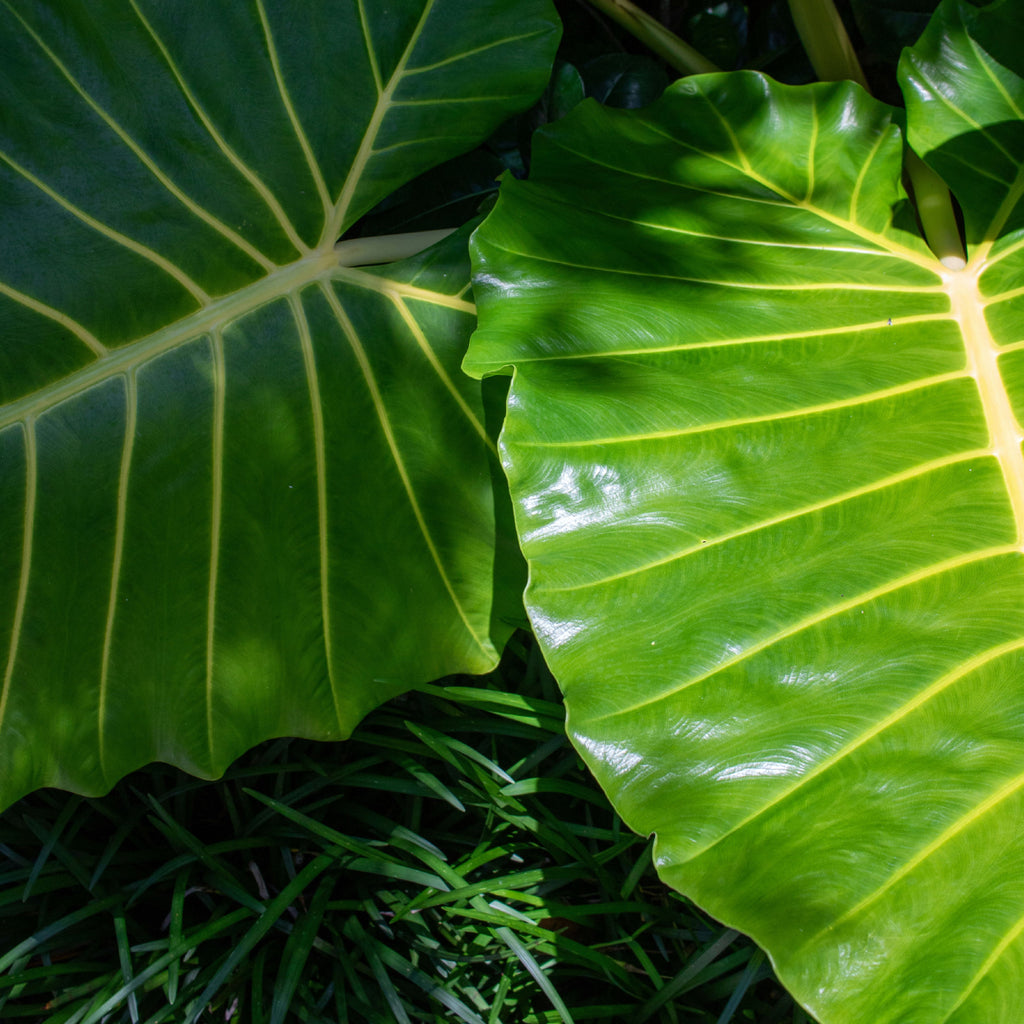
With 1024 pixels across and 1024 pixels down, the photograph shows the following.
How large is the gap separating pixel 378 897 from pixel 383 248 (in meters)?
0.98

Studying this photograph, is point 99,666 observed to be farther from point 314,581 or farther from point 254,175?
point 254,175

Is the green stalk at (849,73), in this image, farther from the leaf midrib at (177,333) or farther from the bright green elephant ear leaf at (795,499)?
the leaf midrib at (177,333)

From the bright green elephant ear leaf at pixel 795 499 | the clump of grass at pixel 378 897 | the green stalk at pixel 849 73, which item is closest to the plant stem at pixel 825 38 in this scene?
the green stalk at pixel 849 73

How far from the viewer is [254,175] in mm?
1212

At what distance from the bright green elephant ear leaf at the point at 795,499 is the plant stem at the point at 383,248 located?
0.25 m

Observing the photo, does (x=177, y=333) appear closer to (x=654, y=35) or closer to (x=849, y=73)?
(x=654, y=35)

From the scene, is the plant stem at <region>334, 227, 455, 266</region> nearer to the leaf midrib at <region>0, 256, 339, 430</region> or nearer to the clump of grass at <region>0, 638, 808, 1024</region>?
the leaf midrib at <region>0, 256, 339, 430</region>

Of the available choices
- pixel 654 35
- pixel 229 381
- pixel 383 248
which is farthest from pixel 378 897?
pixel 654 35

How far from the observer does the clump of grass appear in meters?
1.31

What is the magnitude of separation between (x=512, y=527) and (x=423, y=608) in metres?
0.17

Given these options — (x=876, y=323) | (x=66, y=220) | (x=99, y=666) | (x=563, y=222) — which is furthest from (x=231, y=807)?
(x=876, y=323)

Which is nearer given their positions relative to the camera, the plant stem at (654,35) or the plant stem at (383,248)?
the plant stem at (383,248)

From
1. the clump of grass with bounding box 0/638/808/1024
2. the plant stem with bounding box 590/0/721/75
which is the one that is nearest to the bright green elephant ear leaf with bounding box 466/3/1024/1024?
the plant stem with bounding box 590/0/721/75

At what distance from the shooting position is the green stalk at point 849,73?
4.33 ft
